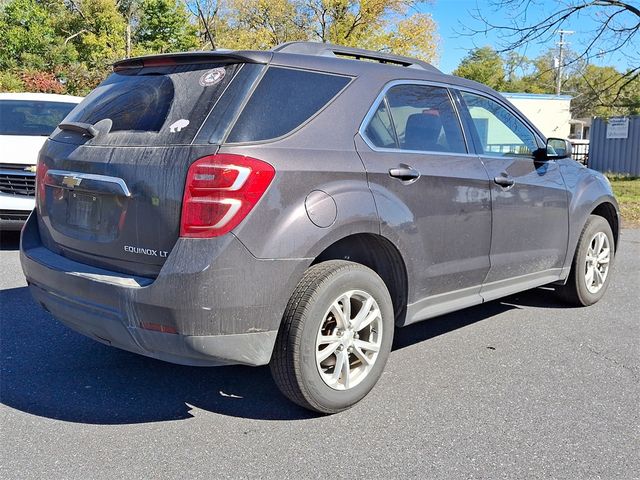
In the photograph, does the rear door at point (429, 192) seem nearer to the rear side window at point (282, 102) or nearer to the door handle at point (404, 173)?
the door handle at point (404, 173)

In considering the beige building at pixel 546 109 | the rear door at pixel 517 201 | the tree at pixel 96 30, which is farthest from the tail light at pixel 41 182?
the beige building at pixel 546 109

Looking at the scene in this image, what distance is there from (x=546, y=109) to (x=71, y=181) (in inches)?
1401

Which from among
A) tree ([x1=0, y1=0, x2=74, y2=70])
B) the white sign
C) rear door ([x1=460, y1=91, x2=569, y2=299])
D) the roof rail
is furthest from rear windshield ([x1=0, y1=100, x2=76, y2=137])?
tree ([x1=0, y1=0, x2=74, y2=70])

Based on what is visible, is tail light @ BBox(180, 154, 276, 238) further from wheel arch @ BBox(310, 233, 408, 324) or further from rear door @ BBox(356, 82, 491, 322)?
rear door @ BBox(356, 82, 491, 322)

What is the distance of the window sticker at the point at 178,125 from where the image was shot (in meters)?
3.10

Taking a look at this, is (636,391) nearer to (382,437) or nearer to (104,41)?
(382,437)

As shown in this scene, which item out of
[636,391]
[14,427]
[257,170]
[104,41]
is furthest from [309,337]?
[104,41]

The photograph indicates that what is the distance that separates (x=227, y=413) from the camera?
347 cm

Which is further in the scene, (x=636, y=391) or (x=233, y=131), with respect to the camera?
(x=636, y=391)

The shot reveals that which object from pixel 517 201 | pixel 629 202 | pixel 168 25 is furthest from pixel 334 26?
pixel 517 201

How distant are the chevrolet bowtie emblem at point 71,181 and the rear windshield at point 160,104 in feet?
0.71

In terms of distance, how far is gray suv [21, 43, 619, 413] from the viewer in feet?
9.64

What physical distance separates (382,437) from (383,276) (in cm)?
98

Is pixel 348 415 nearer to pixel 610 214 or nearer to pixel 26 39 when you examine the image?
pixel 610 214
